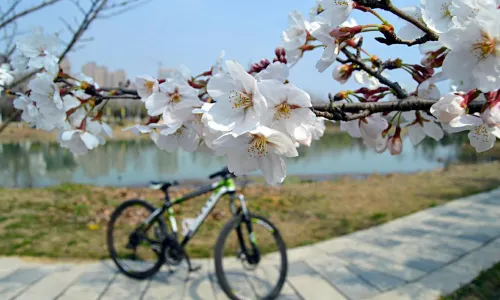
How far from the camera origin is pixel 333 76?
116 centimetres

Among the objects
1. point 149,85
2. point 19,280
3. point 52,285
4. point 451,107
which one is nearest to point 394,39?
point 451,107

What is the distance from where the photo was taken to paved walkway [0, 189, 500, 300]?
2807mm

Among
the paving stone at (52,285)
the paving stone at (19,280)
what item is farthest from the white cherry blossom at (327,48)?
the paving stone at (19,280)

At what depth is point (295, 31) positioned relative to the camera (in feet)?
3.82

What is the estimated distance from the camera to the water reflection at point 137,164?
1031cm

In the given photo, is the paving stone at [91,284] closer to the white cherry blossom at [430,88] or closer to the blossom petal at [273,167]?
the blossom petal at [273,167]

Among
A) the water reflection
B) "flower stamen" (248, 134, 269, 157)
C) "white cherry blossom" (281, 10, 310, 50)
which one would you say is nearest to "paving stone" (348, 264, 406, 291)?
"white cherry blossom" (281, 10, 310, 50)

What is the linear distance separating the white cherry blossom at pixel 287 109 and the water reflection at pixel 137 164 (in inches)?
362

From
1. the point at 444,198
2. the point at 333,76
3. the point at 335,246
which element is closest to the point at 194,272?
the point at 335,246

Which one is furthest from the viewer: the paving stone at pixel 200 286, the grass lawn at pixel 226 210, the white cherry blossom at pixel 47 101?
the grass lawn at pixel 226 210

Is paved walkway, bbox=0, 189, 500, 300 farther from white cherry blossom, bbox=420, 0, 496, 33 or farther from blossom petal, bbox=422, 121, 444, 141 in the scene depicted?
white cherry blossom, bbox=420, 0, 496, 33

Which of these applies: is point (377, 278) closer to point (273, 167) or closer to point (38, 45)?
point (273, 167)

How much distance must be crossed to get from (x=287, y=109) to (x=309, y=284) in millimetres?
2616

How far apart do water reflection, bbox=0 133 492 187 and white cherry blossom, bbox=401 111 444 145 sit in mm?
8764
